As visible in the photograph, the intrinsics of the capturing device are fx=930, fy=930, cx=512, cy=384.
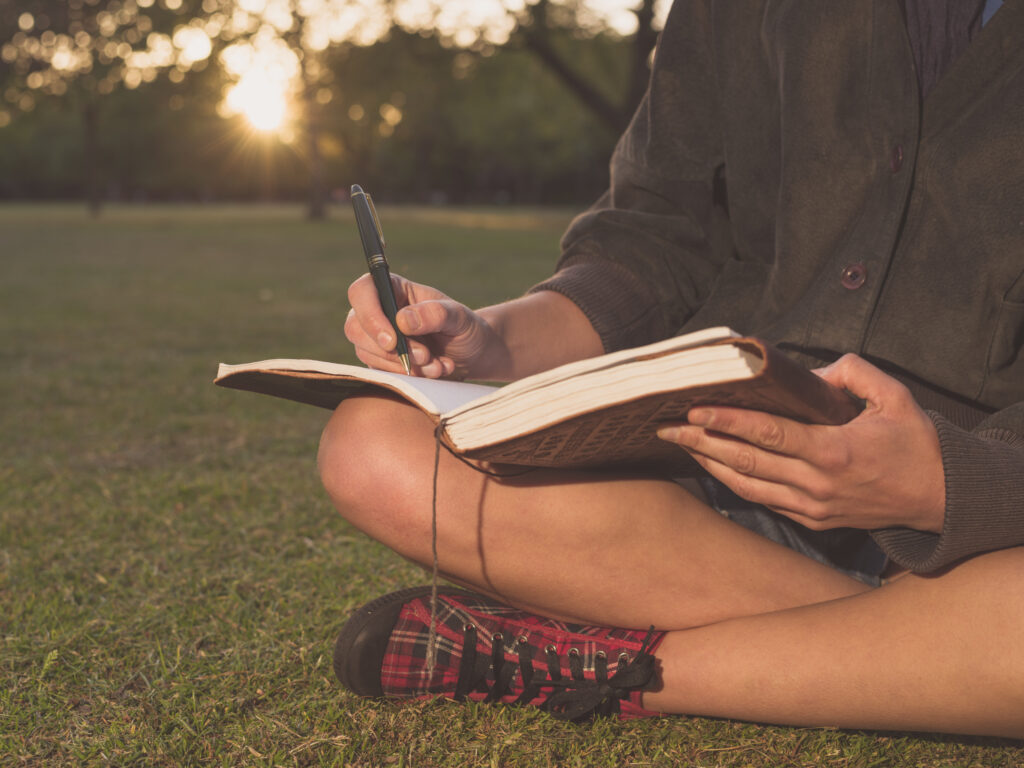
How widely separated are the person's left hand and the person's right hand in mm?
456

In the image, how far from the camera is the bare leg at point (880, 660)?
1.09 metres

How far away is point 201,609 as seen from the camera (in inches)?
67.0

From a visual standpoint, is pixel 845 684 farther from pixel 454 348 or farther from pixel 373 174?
pixel 373 174

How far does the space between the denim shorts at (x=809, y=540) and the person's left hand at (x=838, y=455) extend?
397 millimetres

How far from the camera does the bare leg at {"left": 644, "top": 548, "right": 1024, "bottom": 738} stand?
42.9 inches

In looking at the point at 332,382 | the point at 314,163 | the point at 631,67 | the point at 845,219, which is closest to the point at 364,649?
the point at 332,382

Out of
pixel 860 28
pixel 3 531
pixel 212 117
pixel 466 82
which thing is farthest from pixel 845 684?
pixel 212 117

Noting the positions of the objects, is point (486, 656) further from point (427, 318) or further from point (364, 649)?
point (427, 318)

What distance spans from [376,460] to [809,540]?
688 mm

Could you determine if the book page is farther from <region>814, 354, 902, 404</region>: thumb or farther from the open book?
<region>814, 354, 902, 404</region>: thumb

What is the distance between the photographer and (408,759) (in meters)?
1.22

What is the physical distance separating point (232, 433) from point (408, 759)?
2045 millimetres

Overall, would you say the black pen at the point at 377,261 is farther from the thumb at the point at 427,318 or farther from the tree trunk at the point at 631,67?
the tree trunk at the point at 631,67

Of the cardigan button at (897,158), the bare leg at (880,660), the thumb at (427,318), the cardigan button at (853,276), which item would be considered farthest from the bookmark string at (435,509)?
the cardigan button at (897,158)
